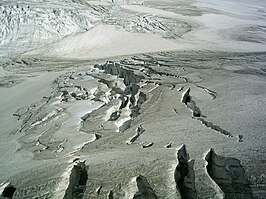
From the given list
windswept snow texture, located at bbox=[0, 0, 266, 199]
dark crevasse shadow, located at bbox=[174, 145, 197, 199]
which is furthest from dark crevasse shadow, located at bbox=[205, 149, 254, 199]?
dark crevasse shadow, located at bbox=[174, 145, 197, 199]

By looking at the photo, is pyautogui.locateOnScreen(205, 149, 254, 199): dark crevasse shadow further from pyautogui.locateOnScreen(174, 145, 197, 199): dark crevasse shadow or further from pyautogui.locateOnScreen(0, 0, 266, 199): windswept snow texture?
pyautogui.locateOnScreen(174, 145, 197, 199): dark crevasse shadow

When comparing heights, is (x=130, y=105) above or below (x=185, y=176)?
below

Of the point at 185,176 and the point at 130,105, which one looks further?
the point at 130,105

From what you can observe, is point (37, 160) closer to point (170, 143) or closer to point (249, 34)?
point (170, 143)

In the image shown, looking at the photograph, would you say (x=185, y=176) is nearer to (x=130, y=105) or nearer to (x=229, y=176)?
(x=229, y=176)

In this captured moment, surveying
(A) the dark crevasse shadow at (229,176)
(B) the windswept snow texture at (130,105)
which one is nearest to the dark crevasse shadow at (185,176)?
(B) the windswept snow texture at (130,105)

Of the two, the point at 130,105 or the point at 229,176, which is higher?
the point at 229,176

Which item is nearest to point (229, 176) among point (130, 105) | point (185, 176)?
point (185, 176)

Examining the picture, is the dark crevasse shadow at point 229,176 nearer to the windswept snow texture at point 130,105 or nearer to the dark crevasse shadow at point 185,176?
the windswept snow texture at point 130,105

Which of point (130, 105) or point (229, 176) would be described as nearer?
point (229, 176)
